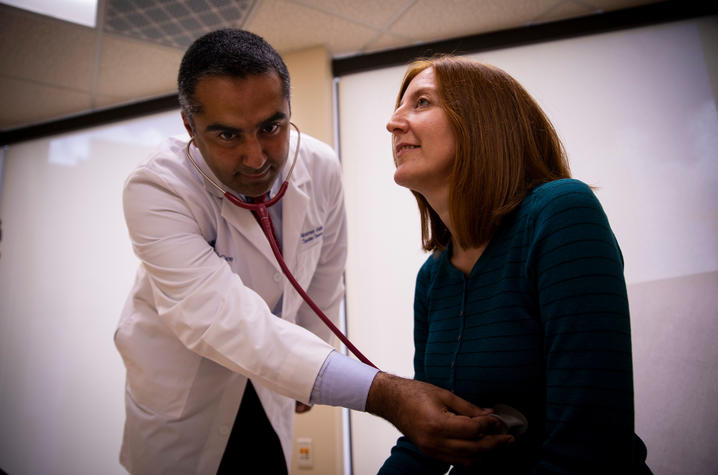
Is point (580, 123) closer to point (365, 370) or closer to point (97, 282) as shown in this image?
point (365, 370)

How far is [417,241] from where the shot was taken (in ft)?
7.04

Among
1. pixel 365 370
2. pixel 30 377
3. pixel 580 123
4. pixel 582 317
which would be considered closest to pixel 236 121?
pixel 365 370

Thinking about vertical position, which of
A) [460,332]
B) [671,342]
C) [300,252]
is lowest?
[671,342]

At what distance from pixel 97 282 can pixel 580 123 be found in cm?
315

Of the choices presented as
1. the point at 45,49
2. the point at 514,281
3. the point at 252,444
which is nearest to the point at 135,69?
the point at 45,49

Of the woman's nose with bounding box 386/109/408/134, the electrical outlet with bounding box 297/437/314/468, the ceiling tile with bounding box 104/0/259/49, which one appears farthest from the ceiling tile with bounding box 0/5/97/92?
the electrical outlet with bounding box 297/437/314/468

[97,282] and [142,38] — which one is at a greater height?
[142,38]

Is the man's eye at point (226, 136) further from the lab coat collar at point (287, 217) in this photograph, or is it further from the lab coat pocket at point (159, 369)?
the lab coat pocket at point (159, 369)

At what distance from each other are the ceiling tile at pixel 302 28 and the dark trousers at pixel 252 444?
1.80 m

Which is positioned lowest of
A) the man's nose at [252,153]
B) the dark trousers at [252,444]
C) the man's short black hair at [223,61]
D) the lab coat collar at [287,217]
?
the dark trousers at [252,444]

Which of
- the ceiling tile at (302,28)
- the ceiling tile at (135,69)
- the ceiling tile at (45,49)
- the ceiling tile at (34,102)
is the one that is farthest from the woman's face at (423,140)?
the ceiling tile at (34,102)

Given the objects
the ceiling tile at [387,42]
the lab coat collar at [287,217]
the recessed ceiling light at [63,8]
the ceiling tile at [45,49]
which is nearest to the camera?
the lab coat collar at [287,217]

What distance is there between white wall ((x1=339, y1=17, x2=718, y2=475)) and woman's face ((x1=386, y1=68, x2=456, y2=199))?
120 cm

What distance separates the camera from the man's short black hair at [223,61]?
97 centimetres
